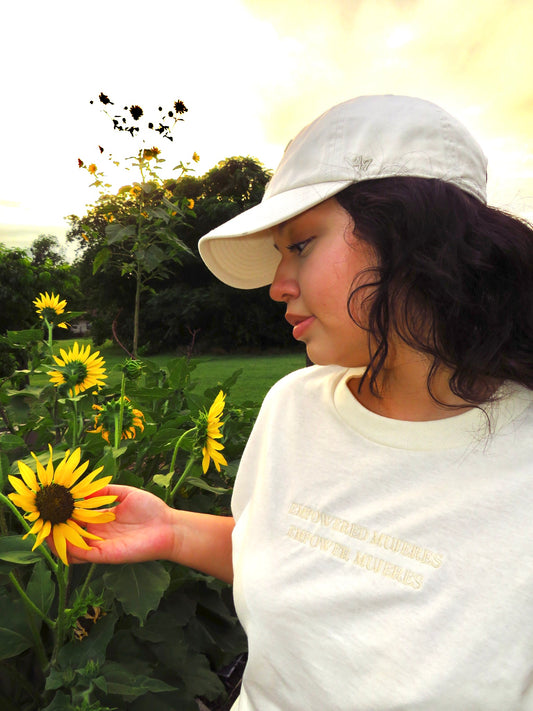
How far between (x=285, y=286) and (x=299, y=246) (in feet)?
0.22

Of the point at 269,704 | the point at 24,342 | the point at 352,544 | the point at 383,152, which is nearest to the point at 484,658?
the point at 352,544

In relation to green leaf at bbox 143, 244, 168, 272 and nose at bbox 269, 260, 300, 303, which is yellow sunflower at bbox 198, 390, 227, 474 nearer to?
nose at bbox 269, 260, 300, 303

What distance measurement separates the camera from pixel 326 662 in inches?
30.2

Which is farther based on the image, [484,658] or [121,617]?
[121,617]

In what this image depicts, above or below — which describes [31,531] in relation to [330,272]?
below

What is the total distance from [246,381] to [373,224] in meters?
5.21

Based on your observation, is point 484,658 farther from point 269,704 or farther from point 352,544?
point 269,704

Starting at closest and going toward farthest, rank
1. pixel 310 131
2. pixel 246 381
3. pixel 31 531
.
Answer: pixel 31 531 < pixel 310 131 < pixel 246 381

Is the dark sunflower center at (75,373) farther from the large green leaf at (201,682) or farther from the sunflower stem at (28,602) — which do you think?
the large green leaf at (201,682)

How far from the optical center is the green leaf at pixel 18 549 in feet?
2.90

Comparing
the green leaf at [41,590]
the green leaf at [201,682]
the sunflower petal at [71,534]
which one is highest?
the sunflower petal at [71,534]

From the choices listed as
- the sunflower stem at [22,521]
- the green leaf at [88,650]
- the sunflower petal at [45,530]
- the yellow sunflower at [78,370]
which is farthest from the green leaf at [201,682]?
the yellow sunflower at [78,370]

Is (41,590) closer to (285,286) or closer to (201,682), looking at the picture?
(201,682)

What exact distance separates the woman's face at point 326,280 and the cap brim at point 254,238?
0.03 m
